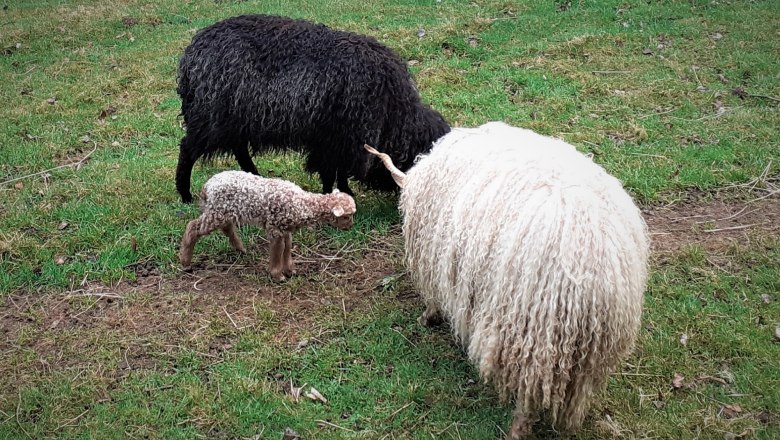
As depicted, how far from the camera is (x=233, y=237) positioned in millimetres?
4867

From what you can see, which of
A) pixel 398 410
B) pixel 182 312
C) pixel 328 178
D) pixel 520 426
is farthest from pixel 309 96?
pixel 520 426

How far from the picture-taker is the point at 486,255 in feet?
10.3

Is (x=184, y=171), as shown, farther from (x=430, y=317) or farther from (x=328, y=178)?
(x=430, y=317)

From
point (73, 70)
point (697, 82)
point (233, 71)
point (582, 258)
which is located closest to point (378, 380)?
point (582, 258)

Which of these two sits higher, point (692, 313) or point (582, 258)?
point (582, 258)

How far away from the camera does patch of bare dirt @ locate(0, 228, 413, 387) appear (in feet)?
13.2

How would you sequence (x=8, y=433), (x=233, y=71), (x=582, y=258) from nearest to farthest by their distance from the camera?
1. (x=582, y=258)
2. (x=8, y=433)
3. (x=233, y=71)

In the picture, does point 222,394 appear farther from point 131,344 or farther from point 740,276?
point 740,276

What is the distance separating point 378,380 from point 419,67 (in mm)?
5218

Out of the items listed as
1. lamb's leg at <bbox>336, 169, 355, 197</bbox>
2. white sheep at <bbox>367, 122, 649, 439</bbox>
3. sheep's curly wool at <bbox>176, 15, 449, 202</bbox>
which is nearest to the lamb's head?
sheep's curly wool at <bbox>176, 15, 449, 202</bbox>

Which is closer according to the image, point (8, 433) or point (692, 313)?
point (8, 433)

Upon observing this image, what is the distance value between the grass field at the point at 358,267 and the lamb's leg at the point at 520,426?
185mm

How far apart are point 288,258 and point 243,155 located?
136 cm

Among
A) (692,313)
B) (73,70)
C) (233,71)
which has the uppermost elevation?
(233,71)
